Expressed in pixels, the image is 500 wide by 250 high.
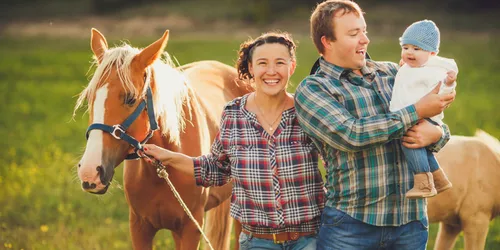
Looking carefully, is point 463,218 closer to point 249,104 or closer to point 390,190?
point 390,190

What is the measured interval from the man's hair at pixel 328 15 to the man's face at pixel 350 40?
0.02 metres

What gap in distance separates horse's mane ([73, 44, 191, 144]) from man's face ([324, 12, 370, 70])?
1305 mm

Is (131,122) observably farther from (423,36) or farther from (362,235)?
(423,36)

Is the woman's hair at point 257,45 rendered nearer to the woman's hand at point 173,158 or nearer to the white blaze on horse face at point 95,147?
the woman's hand at point 173,158

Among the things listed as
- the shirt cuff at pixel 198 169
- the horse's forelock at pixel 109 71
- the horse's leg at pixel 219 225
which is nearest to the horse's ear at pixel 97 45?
the horse's forelock at pixel 109 71

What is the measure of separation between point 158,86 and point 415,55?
1671 mm

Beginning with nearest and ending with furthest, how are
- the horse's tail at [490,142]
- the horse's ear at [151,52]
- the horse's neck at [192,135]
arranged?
the horse's ear at [151,52] → the horse's neck at [192,135] → the horse's tail at [490,142]

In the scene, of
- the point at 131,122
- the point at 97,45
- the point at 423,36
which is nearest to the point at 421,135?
the point at 423,36

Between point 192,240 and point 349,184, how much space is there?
1664 mm

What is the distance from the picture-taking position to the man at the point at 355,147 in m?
3.55

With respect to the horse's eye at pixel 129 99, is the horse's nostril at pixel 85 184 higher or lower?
lower

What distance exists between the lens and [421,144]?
3.49 meters

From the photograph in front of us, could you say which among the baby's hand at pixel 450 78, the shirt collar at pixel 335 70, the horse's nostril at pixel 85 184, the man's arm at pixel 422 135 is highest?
the shirt collar at pixel 335 70

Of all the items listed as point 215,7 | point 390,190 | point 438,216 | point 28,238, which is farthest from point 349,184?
point 215,7
